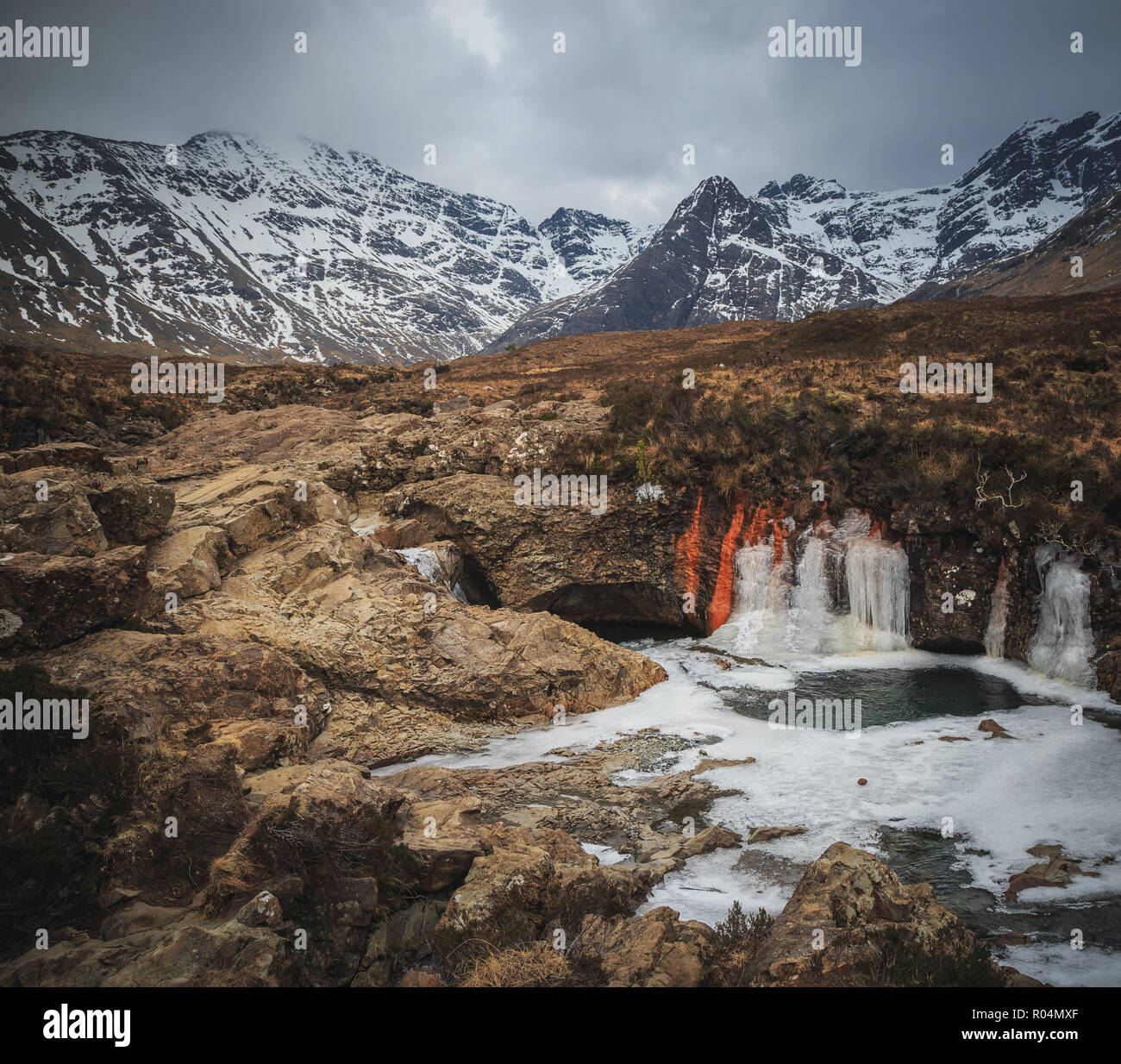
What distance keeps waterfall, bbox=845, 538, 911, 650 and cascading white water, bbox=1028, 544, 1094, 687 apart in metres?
2.99

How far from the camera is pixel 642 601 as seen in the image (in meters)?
21.6

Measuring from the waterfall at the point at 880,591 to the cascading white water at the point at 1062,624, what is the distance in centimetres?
299

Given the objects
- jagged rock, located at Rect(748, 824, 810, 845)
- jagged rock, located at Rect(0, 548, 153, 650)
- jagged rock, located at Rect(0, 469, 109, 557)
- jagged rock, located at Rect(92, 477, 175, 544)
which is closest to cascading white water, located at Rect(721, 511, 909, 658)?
jagged rock, located at Rect(748, 824, 810, 845)

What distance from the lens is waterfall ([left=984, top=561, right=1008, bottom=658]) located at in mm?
16516

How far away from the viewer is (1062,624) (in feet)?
50.2

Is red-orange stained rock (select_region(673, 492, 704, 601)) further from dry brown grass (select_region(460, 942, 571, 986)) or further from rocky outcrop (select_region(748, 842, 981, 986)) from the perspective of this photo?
dry brown grass (select_region(460, 942, 571, 986))

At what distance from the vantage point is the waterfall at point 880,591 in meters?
17.8

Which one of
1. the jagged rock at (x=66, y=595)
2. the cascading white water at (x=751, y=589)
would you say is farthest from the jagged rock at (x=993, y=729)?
the jagged rock at (x=66, y=595)

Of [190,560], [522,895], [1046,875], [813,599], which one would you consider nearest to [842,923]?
[522,895]

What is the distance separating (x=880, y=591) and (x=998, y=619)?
9.24ft

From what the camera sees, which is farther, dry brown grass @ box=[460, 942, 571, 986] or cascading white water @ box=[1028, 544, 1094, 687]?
cascading white water @ box=[1028, 544, 1094, 687]

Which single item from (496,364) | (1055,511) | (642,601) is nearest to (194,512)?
(642,601)

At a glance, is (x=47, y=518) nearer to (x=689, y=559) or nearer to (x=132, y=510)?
(x=132, y=510)
